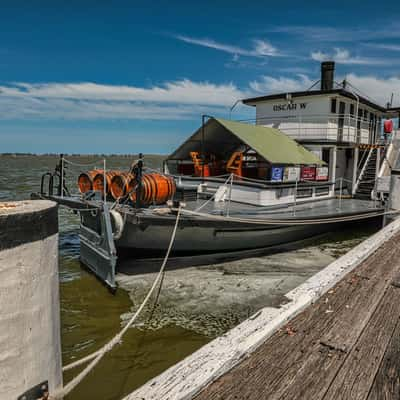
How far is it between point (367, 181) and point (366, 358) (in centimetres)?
1590

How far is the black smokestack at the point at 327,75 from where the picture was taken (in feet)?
60.1

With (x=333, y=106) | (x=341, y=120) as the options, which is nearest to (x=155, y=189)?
(x=333, y=106)

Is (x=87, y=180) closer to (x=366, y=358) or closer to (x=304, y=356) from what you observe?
(x=304, y=356)

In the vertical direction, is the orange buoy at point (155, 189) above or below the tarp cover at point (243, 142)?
below

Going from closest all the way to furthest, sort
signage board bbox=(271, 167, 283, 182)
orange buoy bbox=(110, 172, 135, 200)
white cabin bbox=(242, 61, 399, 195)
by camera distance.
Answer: orange buoy bbox=(110, 172, 135, 200) < signage board bbox=(271, 167, 283, 182) < white cabin bbox=(242, 61, 399, 195)

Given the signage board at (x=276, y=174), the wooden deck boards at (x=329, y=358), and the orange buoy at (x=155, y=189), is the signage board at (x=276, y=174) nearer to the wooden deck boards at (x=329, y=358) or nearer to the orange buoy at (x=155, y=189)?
the orange buoy at (x=155, y=189)

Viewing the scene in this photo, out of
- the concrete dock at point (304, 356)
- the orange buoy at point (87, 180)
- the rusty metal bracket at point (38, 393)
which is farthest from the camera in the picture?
the orange buoy at point (87, 180)

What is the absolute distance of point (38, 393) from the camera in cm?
218

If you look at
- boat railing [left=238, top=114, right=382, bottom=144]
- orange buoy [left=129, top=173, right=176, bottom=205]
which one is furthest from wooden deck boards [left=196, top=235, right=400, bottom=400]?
boat railing [left=238, top=114, right=382, bottom=144]

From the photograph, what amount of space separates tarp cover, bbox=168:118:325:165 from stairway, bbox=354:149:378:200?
14.1ft

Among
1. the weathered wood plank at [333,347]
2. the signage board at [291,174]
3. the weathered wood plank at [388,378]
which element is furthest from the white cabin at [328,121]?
the weathered wood plank at [388,378]

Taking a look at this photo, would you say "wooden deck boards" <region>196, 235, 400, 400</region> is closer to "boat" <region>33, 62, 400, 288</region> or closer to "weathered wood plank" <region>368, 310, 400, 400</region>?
"weathered wood plank" <region>368, 310, 400, 400</region>

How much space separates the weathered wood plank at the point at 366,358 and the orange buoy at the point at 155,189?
6.44 m

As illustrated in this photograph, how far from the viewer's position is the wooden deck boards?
244 centimetres
